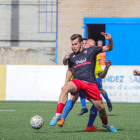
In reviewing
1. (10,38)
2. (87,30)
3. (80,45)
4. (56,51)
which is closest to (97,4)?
(87,30)

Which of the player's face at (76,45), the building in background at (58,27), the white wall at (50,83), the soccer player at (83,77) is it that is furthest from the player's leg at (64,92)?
the building in background at (58,27)

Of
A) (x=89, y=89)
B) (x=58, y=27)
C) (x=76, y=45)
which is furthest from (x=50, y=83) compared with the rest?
(x=89, y=89)

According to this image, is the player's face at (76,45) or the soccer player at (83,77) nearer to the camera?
the soccer player at (83,77)

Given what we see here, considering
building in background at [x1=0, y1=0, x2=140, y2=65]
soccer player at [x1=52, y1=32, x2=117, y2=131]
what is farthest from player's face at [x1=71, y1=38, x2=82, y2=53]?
building in background at [x1=0, y1=0, x2=140, y2=65]

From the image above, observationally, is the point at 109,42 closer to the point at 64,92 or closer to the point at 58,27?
the point at 64,92

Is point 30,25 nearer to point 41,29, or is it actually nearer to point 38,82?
point 41,29

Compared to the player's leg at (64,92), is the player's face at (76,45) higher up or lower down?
higher up

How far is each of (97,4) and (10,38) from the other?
682 cm

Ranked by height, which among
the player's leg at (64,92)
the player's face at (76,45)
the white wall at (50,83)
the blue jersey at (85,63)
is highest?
the player's face at (76,45)

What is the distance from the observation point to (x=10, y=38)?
23.2m

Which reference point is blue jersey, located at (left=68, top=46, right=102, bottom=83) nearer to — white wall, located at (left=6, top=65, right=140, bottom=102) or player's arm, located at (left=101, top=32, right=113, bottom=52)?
player's arm, located at (left=101, top=32, right=113, bottom=52)

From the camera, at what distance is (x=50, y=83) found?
13.8 meters

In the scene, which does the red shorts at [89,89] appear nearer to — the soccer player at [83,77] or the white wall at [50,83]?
the soccer player at [83,77]

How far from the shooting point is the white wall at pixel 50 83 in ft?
44.2
